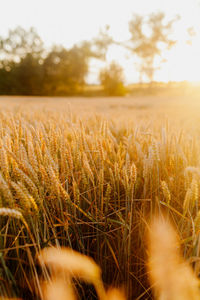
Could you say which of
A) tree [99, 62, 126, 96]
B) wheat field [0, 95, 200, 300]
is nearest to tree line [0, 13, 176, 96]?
tree [99, 62, 126, 96]

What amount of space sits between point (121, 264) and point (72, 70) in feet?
91.0

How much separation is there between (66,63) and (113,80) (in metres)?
5.63

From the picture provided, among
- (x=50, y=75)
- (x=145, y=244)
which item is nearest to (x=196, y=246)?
(x=145, y=244)

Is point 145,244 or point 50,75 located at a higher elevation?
point 50,75

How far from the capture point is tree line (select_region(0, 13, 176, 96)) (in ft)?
82.8

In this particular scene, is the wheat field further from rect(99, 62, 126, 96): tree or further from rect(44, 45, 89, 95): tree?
rect(44, 45, 89, 95): tree

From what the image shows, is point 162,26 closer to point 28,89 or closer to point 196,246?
point 28,89

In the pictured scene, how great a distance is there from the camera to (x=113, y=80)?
25.8m

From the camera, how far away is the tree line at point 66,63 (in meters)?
25.2

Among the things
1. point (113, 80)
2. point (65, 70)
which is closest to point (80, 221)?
point (113, 80)

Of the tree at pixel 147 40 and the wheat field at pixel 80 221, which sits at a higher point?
the tree at pixel 147 40

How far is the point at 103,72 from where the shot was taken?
27312 mm

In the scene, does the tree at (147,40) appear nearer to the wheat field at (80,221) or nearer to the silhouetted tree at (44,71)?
the silhouetted tree at (44,71)

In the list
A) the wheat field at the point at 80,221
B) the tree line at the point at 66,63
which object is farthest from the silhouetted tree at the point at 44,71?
the wheat field at the point at 80,221
